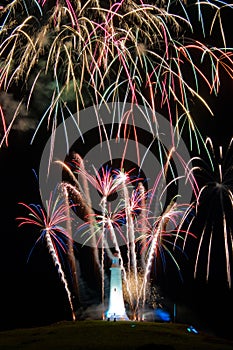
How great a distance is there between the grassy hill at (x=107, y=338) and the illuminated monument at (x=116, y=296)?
12351 mm

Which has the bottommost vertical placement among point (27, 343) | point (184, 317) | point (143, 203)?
point (184, 317)

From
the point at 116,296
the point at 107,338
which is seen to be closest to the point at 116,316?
the point at 116,296

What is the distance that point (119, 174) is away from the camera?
137ft

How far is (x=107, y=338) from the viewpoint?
107 feet

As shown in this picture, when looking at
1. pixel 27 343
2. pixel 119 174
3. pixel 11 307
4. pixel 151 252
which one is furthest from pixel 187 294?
pixel 27 343

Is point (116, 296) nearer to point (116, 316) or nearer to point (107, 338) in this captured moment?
point (116, 316)

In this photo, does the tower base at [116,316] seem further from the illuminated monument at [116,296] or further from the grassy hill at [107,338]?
the grassy hill at [107,338]

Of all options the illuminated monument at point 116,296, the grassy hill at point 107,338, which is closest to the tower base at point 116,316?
the illuminated monument at point 116,296

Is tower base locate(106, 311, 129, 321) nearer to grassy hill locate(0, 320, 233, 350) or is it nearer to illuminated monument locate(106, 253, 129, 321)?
illuminated monument locate(106, 253, 129, 321)

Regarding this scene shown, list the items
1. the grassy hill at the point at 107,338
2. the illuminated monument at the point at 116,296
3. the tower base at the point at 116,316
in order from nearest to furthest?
the grassy hill at the point at 107,338 → the tower base at the point at 116,316 → the illuminated monument at the point at 116,296

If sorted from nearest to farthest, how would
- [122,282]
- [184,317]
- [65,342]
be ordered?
[65,342], [122,282], [184,317]

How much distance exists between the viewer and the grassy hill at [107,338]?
3014 centimetres

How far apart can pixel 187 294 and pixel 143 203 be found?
3188 cm

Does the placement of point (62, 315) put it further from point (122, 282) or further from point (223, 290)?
point (223, 290)
